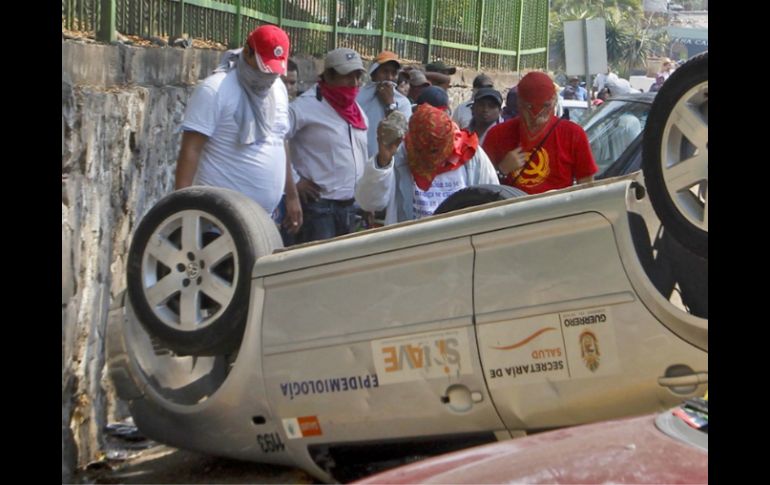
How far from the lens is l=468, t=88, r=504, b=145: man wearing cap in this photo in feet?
34.5

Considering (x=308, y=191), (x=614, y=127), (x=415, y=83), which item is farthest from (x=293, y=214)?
(x=415, y=83)

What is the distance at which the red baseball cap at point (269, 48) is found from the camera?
23.5ft

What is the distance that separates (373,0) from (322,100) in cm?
943

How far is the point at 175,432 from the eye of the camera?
6016 millimetres

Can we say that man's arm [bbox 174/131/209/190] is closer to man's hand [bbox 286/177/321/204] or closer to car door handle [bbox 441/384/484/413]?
man's hand [bbox 286/177/321/204]

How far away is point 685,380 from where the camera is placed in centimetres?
475

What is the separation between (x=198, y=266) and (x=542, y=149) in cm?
250

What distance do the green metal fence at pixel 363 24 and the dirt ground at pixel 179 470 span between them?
8.80ft

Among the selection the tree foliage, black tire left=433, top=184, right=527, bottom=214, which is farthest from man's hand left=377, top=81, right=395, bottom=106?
the tree foliage
